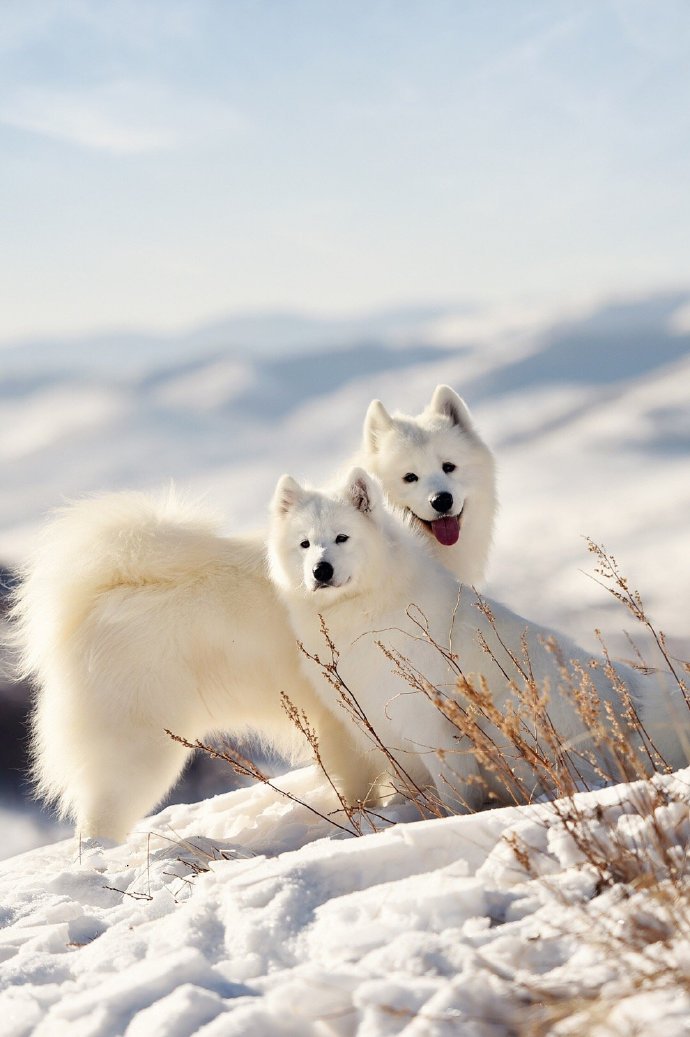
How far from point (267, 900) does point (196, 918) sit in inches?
7.4

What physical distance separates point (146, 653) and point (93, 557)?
60 centimetres

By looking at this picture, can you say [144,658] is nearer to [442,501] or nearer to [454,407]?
[442,501]

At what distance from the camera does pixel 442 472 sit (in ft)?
17.5

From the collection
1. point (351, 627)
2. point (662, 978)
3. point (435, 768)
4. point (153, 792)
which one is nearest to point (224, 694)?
point (153, 792)

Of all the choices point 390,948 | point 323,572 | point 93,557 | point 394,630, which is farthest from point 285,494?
point 390,948

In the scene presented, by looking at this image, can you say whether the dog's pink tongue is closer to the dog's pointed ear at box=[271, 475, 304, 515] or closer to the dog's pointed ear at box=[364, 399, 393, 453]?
the dog's pointed ear at box=[364, 399, 393, 453]

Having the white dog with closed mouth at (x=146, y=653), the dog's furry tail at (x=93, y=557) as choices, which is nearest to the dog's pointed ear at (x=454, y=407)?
the white dog with closed mouth at (x=146, y=653)

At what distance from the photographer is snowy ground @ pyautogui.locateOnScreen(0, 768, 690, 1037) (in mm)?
1894

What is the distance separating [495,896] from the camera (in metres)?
2.27

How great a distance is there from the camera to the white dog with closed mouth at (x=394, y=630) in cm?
413

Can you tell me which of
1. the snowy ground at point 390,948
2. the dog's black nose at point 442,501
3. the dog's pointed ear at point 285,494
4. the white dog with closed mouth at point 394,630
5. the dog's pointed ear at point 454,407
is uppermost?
the dog's pointed ear at point 454,407

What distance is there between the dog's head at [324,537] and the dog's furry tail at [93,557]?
59cm

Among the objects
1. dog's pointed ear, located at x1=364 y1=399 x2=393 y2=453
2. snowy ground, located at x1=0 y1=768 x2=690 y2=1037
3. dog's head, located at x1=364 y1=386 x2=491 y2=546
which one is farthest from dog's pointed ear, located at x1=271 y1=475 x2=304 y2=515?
snowy ground, located at x1=0 y1=768 x2=690 y2=1037

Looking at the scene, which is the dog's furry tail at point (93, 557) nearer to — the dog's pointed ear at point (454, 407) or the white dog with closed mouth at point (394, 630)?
the white dog with closed mouth at point (394, 630)
